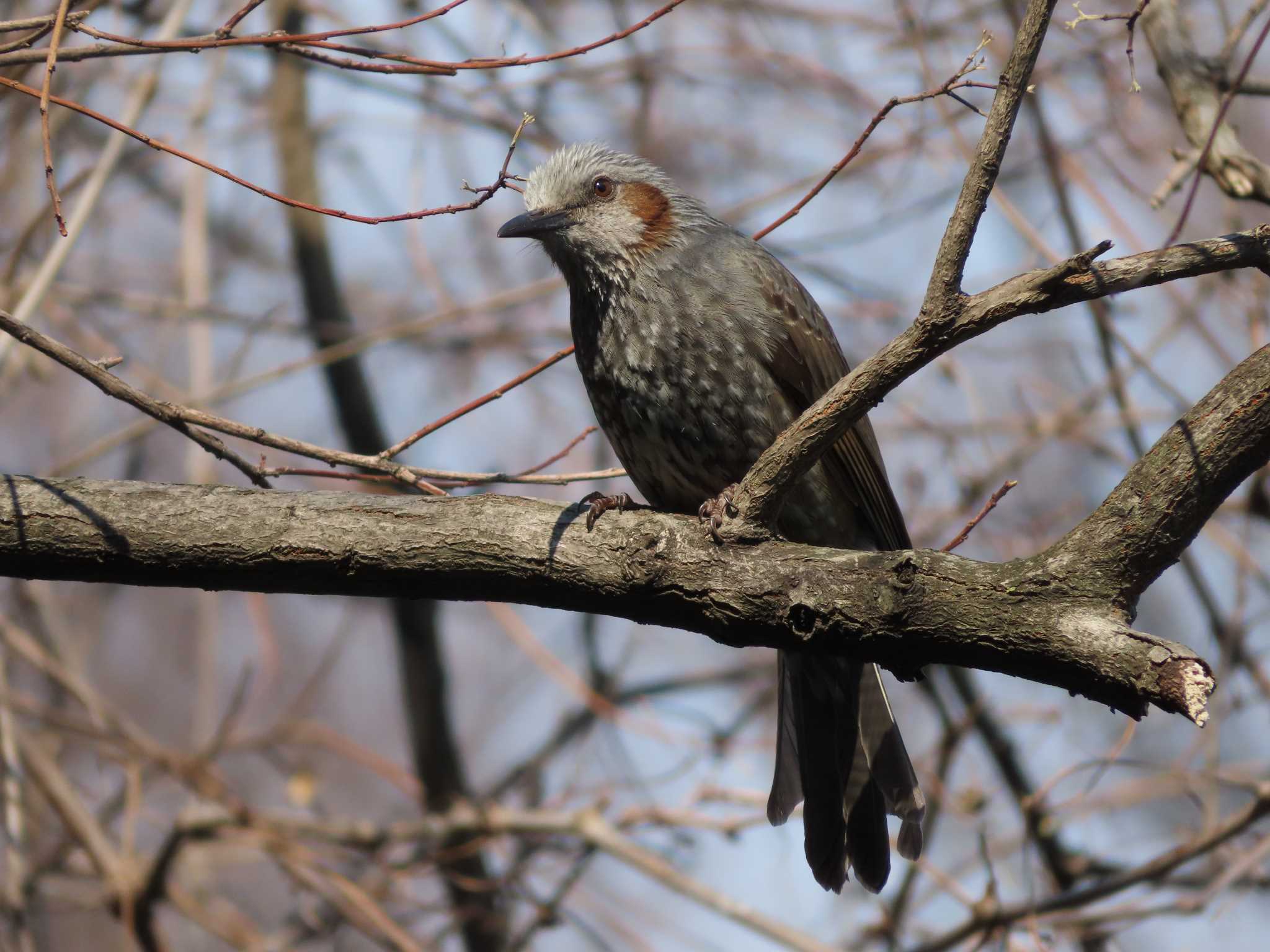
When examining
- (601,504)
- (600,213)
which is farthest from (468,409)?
(600,213)

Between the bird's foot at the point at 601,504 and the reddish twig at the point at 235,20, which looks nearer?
the reddish twig at the point at 235,20

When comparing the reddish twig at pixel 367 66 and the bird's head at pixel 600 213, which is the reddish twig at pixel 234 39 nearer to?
the reddish twig at pixel 367 66

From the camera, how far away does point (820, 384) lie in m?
3.79

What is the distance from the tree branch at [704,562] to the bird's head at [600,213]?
147cm

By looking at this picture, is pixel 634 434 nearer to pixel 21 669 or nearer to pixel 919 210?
pixel 919 210

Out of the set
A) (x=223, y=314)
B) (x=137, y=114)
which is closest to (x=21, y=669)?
(x=223, y=314)

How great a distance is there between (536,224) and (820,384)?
1.07 meters

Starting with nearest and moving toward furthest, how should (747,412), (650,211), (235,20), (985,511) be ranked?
(235,20) → (985,511) → (747,412) → (650,211)

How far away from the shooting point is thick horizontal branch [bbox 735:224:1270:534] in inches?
85.1

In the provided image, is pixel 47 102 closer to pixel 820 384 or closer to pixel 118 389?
pixel 118 389

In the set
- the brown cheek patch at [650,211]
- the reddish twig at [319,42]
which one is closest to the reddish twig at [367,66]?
the reddish twig at [319,42]

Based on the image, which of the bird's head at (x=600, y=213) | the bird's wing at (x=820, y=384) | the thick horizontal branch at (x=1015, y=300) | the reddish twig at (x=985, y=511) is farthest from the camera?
the bird's head at (x=600, y=213)

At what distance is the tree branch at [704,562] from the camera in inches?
86.7

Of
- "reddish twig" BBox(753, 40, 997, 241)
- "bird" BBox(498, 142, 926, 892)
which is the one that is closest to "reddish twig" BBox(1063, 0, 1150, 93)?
"reddish twig" BBox(753, 40, 997, 241)
